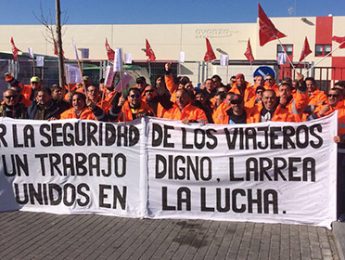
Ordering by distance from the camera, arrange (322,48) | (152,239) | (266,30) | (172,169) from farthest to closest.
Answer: (322,48)
(266,30)
(172,169)
(152,239)

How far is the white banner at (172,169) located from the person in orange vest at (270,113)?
13.4 inches

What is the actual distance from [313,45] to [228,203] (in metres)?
35.4

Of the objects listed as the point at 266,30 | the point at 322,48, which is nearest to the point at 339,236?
the point at 266,30

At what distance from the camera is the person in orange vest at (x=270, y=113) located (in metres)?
6.09

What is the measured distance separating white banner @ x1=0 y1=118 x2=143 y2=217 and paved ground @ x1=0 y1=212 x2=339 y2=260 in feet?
0.84

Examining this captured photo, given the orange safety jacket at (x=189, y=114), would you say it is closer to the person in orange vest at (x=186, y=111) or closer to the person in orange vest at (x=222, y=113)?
the person in orange vest at (x=186, y=111)

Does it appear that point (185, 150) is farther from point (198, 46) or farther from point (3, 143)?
point (198, 46)

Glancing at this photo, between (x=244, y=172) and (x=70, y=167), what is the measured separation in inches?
91.3

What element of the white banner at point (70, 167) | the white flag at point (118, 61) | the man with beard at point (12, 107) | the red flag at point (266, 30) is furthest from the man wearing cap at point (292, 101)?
the man with beard at point (12, 107)

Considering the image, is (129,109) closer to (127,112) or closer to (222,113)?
(127,112)

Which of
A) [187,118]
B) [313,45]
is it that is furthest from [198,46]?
[187,118]

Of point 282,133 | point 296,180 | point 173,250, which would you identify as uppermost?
point 282,133

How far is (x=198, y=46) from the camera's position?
42719 millimetres

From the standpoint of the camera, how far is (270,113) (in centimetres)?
619
